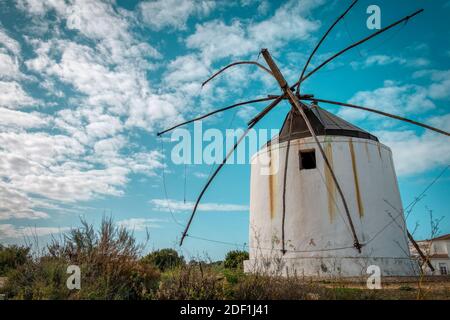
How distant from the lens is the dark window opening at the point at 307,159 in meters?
9.34

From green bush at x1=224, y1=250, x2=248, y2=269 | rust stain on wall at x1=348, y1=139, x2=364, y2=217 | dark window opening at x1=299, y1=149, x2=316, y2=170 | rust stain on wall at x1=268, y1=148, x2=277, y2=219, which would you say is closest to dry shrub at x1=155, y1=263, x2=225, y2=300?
rust stain on wall at x1=268, y1=148, x2=277, y2=219

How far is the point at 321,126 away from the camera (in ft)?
31.3

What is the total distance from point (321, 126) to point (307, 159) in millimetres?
1042

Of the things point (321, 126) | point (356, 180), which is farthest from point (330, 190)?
point (321, 126)

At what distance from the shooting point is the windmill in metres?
8.01

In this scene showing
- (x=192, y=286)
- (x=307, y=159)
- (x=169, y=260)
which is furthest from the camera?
(x=307, y=159)

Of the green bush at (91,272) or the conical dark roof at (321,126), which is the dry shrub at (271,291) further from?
the conical dark roof at (321,126)

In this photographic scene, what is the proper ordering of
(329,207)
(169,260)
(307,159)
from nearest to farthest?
(169,260)
(329,207)
(307,159)

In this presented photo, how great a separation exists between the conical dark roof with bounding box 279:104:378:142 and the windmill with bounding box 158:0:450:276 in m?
0.03

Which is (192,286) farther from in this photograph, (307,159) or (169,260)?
(307,159)

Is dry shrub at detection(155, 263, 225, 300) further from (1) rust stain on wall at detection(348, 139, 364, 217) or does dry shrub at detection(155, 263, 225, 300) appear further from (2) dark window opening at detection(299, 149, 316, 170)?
(2) dark window opening at detection(299, 149, 316, 170)
